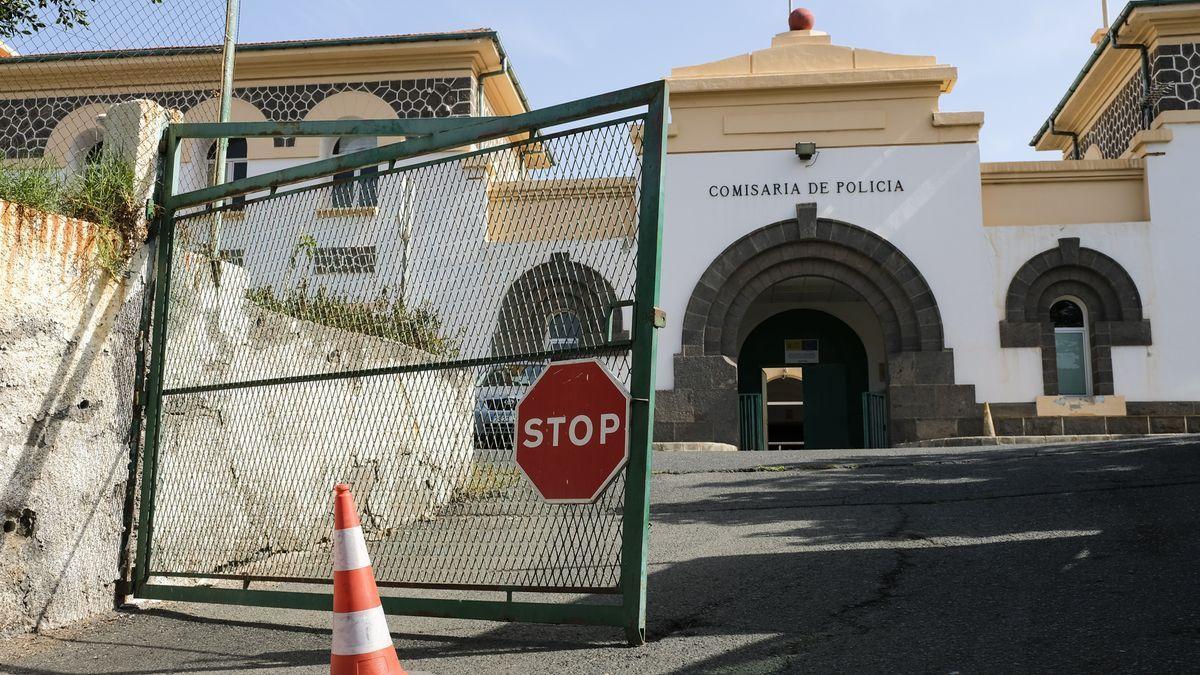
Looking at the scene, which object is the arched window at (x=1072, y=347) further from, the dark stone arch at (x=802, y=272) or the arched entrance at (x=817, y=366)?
the arched entrance at (x=817, y=366)

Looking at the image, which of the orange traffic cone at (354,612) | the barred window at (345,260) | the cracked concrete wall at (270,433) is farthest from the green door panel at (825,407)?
the orange traffic cone at (354,612)

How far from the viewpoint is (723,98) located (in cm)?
1814

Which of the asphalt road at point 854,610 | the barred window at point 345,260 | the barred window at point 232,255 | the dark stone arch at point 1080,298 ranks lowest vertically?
the asphalt road at point 854,610

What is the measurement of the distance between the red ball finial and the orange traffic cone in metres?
17.1

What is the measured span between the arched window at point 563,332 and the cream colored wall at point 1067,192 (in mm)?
14805

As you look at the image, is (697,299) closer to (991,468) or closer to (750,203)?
(750,203)

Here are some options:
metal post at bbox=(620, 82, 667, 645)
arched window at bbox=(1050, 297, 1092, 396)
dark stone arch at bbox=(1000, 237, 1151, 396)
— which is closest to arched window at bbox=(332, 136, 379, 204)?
metal post at bbox=(620, 82, 667, 645)

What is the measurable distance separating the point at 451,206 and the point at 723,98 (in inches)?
547

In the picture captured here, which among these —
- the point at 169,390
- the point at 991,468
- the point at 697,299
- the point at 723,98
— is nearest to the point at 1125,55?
the point at 723,98

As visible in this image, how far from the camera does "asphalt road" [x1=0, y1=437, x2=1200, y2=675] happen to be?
4.06 meters

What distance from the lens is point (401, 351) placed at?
19.4 feet

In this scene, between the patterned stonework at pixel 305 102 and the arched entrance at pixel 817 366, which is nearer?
the patterned stonework at pixel 305 102

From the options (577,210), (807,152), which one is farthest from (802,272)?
(577,210)

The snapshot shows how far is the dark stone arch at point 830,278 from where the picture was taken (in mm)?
17250
